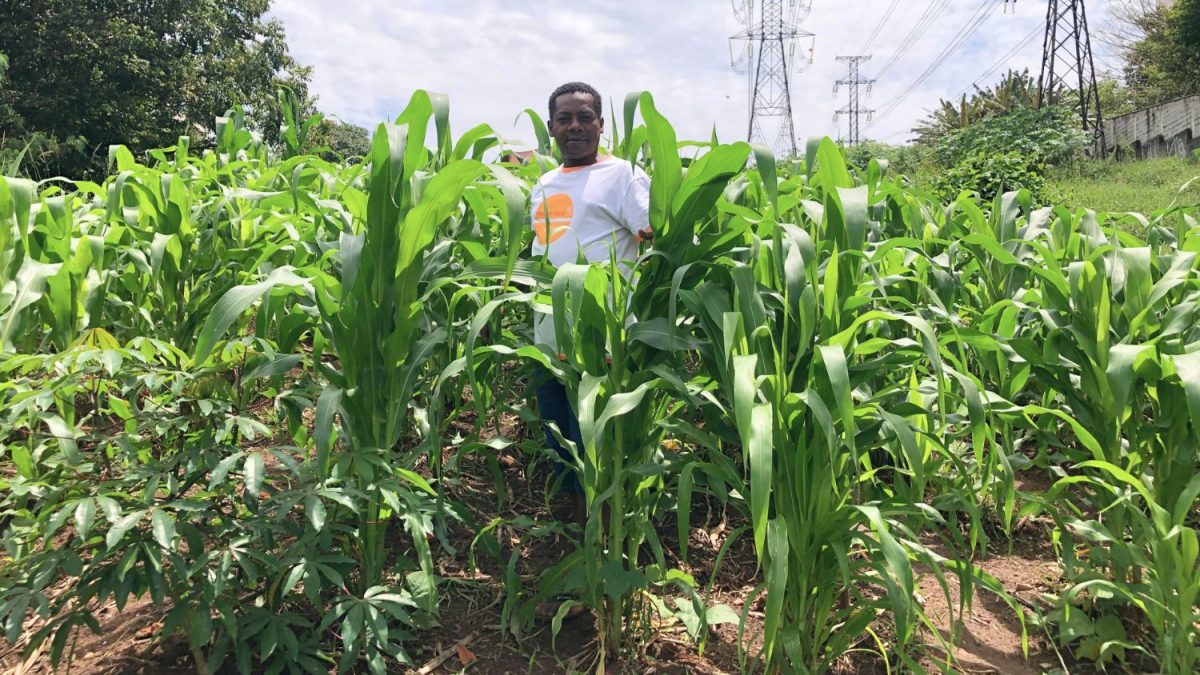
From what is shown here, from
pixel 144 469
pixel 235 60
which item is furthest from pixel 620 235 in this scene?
pixel 235 60

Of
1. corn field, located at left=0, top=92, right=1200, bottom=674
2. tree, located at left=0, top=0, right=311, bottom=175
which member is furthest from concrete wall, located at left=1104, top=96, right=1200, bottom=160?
tree, located at left=0, top=0, right=311, bottom=175

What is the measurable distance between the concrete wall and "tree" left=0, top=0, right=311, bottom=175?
59.8 ft

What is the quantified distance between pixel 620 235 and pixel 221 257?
120 cm

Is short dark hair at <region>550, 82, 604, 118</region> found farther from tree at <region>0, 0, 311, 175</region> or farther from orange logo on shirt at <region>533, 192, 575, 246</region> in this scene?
tree at <region>0, 0, 311, 175</region>

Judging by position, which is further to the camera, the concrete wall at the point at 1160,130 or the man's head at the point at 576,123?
the concrete wall at the point at 1160,130

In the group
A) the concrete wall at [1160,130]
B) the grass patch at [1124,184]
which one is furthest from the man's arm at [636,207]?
the concrete wall at [1160,130]

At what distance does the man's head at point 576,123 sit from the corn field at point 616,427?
11cm

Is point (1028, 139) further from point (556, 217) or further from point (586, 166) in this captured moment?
point (556, 217)

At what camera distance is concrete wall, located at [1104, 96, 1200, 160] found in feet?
45.2

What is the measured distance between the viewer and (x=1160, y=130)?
15.4 meters

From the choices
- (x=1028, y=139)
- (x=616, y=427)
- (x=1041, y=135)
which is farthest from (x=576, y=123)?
(x=1041, y=135)

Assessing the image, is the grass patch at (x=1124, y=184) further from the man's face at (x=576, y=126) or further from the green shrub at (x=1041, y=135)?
the man's face at (x=576, y=126)

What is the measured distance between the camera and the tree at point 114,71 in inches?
515

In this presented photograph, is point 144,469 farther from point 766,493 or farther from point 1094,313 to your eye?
point 1094,313
